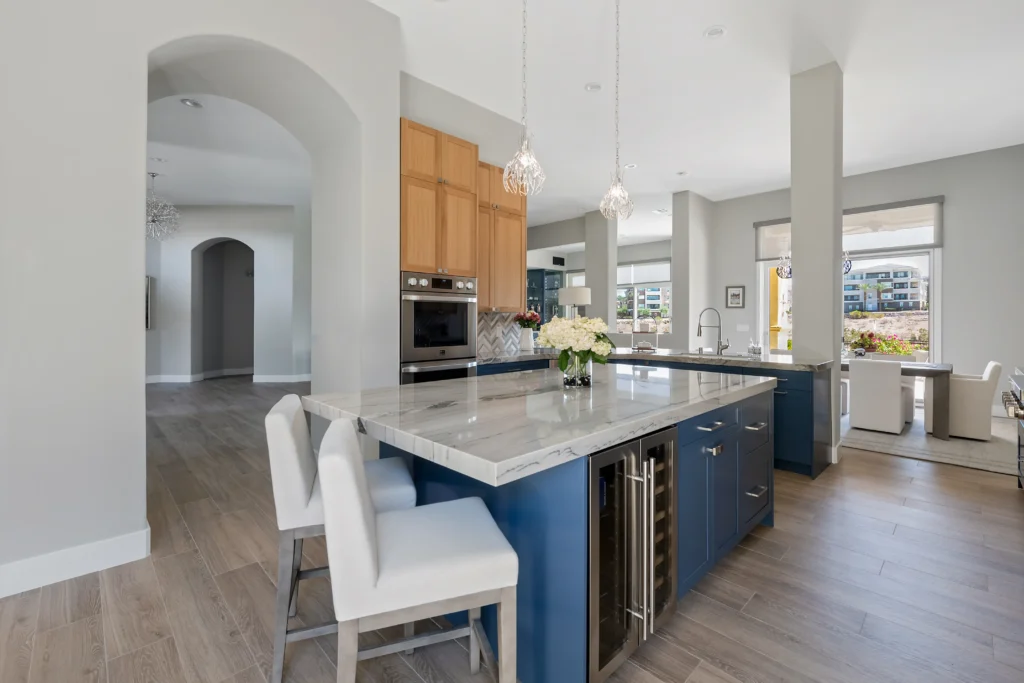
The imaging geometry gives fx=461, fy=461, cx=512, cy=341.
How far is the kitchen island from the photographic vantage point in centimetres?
127

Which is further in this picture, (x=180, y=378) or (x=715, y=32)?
(x=180, y=378)

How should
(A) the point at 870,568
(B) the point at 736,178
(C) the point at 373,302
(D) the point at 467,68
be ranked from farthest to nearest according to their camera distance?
1. (B) the point at 736,178
2. (D) the point at 467,68
3. (C) the point at 373,302
4. (A) the point at 870,568

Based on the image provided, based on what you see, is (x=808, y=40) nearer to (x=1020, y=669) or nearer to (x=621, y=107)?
(x=621, y=107)

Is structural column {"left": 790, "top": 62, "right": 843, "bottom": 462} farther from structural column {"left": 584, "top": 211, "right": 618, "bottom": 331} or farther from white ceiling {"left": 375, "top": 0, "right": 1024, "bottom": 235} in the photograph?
structural column {"left": 584, "top": 211, "right": 618, "bottom": 331}

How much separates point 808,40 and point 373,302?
12.0 feet

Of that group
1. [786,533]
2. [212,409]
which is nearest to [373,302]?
[786,533]

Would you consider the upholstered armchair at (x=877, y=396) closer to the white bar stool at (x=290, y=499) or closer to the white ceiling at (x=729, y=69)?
the white ceiling at (x=729, y=69)

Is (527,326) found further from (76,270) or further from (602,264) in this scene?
(602,264)

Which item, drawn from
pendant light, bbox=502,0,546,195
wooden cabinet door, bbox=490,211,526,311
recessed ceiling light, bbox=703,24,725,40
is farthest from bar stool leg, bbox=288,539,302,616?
recessed ceiling light, bbox=703,24,725,40

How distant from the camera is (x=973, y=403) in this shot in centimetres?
434

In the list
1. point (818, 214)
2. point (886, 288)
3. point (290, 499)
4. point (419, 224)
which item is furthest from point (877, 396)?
point (290, 499)

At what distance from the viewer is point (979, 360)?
18.0 feet

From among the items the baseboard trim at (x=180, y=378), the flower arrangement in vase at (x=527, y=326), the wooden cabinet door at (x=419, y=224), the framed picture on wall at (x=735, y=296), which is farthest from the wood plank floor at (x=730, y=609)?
the baseboard trim at (x=180, y=378)

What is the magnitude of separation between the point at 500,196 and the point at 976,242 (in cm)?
572
